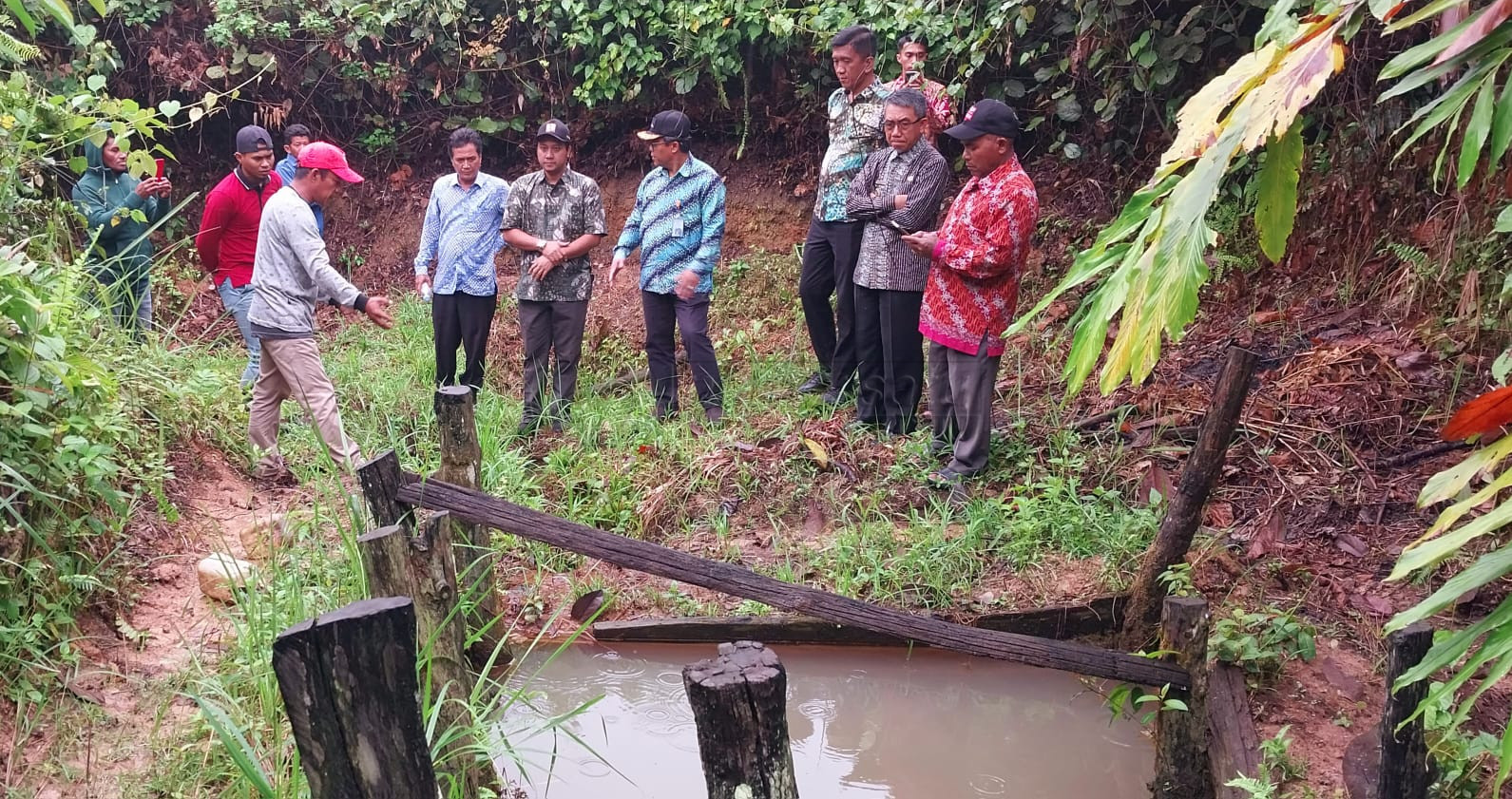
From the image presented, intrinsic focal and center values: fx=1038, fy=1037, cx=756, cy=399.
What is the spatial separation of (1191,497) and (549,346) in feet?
11.8

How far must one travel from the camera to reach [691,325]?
19.2 ft

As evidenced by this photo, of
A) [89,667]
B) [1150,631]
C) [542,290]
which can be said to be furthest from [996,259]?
[89,667]

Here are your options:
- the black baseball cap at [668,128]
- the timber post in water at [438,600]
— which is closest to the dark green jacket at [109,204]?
the black baseball cap at [668,128]

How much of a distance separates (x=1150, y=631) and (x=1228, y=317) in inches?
108

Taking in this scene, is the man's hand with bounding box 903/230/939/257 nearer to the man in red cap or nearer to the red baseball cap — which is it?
the man in red cap

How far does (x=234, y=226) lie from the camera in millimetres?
5879

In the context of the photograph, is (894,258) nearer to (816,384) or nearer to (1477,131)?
(816,384)

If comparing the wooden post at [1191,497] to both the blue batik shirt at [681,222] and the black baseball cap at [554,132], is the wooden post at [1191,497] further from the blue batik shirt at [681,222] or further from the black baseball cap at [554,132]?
the black baseball cap at [554,132]

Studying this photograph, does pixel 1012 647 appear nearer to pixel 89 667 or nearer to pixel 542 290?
pixel 89 667

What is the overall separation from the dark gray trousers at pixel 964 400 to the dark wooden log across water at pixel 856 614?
185cm

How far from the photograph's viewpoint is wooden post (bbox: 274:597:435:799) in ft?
5.10

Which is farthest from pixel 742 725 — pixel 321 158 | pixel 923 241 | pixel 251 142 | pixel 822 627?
pixel 251 142

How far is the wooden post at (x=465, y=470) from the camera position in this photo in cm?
377

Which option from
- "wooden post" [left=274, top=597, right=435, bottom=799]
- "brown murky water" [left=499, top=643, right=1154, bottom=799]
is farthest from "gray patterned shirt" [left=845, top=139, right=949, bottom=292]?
"wooden post" [left=274, top=597, right=435, bottom=799]
